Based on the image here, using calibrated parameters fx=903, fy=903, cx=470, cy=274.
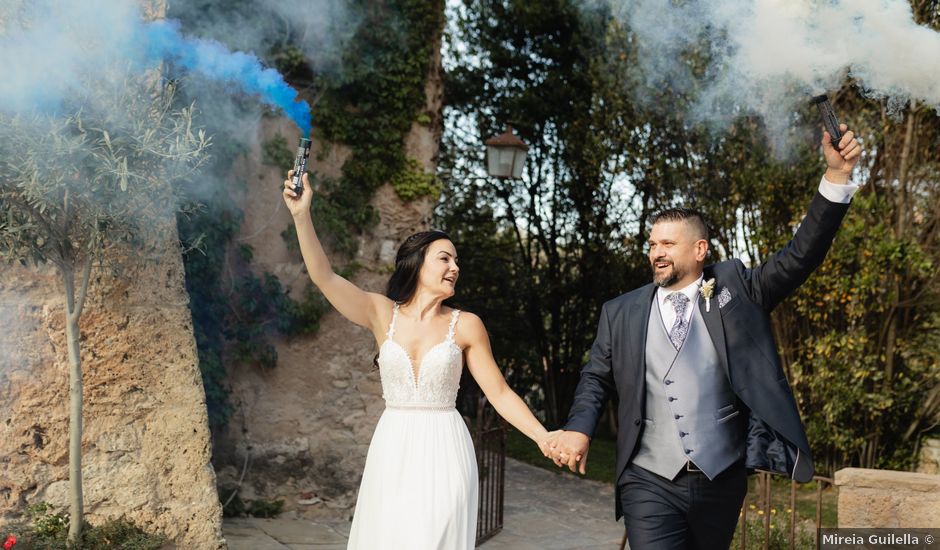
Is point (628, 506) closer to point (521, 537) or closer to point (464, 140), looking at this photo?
point (521, 537)

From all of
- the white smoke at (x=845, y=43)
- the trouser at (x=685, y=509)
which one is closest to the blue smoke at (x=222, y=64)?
the trouser at (x=685, y=509)

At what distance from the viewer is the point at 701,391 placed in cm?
380

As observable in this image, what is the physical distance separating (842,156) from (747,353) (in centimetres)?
89

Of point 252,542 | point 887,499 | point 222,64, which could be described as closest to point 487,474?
point 252,542

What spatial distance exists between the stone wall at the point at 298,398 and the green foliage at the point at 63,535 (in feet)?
8.14

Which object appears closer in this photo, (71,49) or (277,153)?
(71,49)

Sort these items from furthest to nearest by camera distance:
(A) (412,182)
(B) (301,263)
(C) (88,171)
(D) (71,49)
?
(A) (412,182), (B) (301,263), (D) (71,49), (C) (88,171)

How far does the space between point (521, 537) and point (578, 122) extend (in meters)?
7.68

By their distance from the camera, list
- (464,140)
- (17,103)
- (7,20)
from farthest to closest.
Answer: (464,140) → (7,20) → (17,103)

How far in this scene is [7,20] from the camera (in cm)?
474

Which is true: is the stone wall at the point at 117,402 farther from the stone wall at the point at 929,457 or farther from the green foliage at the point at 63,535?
the stone wall at the point at 929,457

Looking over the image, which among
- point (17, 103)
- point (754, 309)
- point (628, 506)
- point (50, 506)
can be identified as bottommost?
point (50, 506)

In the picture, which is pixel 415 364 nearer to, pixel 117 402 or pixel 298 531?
pixel 117 402

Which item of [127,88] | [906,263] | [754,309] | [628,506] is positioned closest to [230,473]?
[127,88]
